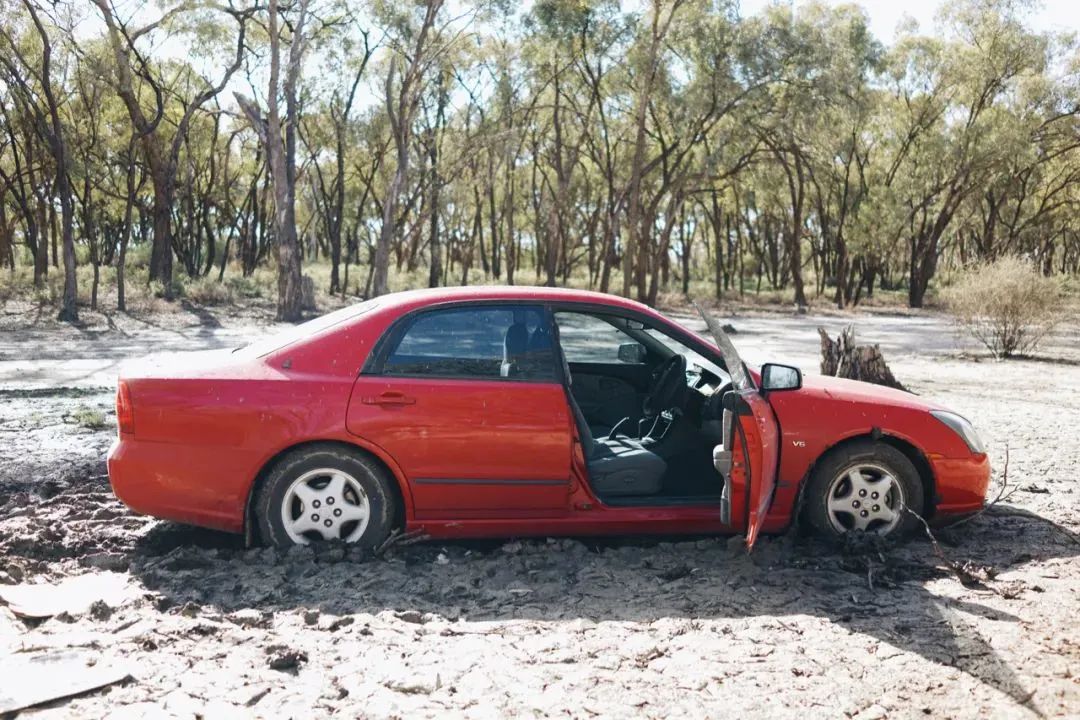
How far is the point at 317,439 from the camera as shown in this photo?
15.0 ft

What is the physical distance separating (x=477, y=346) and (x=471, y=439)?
1.57ft

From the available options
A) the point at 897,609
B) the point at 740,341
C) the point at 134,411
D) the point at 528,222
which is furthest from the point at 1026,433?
the point at 528,222

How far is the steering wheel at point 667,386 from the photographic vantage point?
216 inches

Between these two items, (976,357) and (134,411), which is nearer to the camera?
(134,411)

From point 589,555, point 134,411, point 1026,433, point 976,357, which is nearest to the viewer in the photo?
point 134,411

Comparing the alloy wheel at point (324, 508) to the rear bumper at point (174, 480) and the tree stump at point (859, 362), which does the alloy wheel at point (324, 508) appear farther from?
the tree stump at point (859, 362)

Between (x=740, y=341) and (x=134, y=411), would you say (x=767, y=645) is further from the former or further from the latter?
(x=740, y=341)

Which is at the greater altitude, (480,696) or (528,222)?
(528,222)

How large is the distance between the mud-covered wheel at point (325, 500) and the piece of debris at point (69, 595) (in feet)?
2.23

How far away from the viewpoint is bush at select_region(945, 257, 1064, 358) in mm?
16812

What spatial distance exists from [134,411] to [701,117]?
2789 centimetres

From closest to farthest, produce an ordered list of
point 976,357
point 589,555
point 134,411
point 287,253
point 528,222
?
point 134,411
point 589,555
point 976,357
point 287,253
point 528,222

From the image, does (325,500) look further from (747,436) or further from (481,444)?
(747,436)

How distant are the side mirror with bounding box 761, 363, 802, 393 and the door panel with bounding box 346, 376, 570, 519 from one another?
3.20ft
